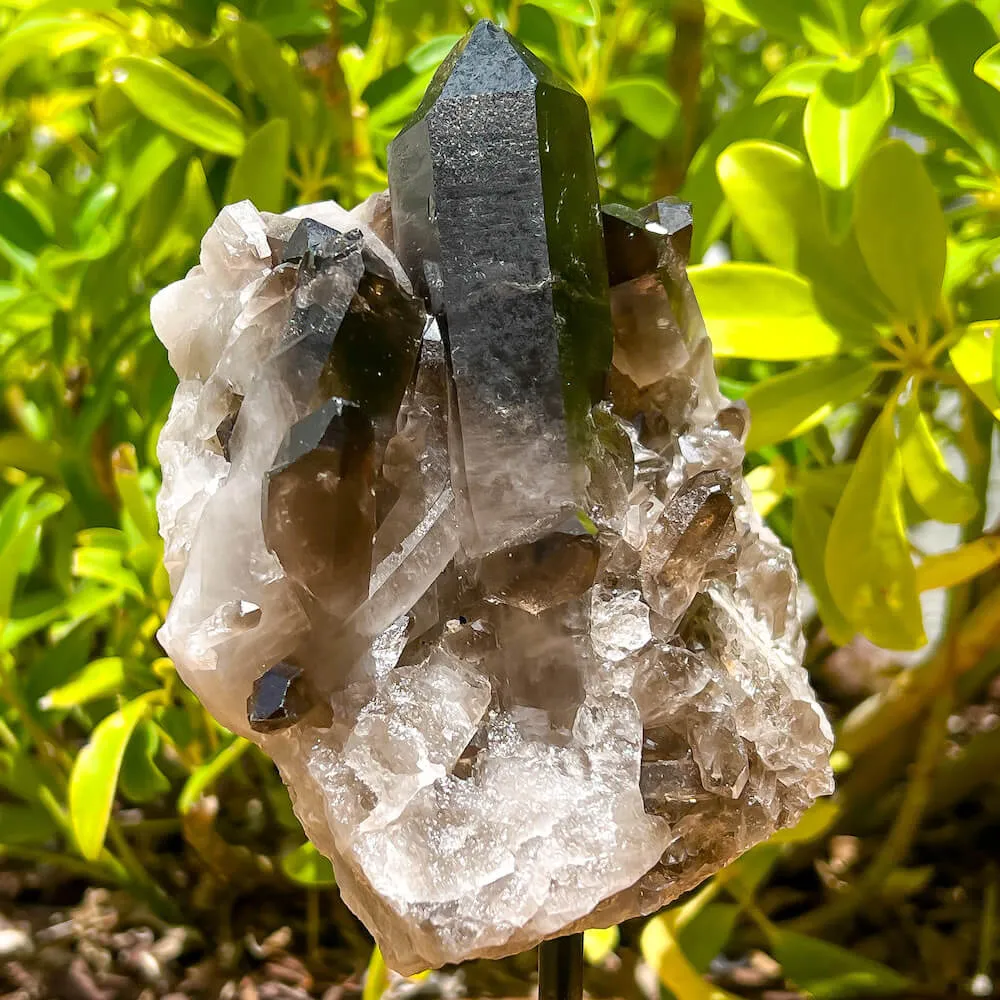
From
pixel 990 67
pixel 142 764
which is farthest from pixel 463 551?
pixel 142 764

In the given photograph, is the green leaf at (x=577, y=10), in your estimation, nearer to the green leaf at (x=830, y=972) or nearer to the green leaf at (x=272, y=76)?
the green leaf at (x=272, y=76)

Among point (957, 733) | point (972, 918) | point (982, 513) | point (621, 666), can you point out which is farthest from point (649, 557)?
point (957, 733)

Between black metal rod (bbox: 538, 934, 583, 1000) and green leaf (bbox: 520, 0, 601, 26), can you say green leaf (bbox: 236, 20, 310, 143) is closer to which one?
green leaf (bbox: 520, 0, 601, 26)

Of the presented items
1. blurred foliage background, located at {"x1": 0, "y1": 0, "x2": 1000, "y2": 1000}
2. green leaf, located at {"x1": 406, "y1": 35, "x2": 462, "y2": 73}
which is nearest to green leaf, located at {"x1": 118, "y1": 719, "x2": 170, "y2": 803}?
blurred foliage background, located at {"x1": 0, "y1": 0, "x2": 1000, "y2": 1000}

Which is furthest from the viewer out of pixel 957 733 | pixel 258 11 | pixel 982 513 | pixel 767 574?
pixel 957 733

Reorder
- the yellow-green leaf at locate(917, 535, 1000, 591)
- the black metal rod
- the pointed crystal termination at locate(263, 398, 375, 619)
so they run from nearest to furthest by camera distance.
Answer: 1. the pointed crystal termination at locate(263, 398, 375, 619)
2. the black metal rod
3. the yellow-green leaf at locate(917, 535, 1000, 591)

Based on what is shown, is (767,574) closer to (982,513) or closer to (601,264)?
(601,264)
